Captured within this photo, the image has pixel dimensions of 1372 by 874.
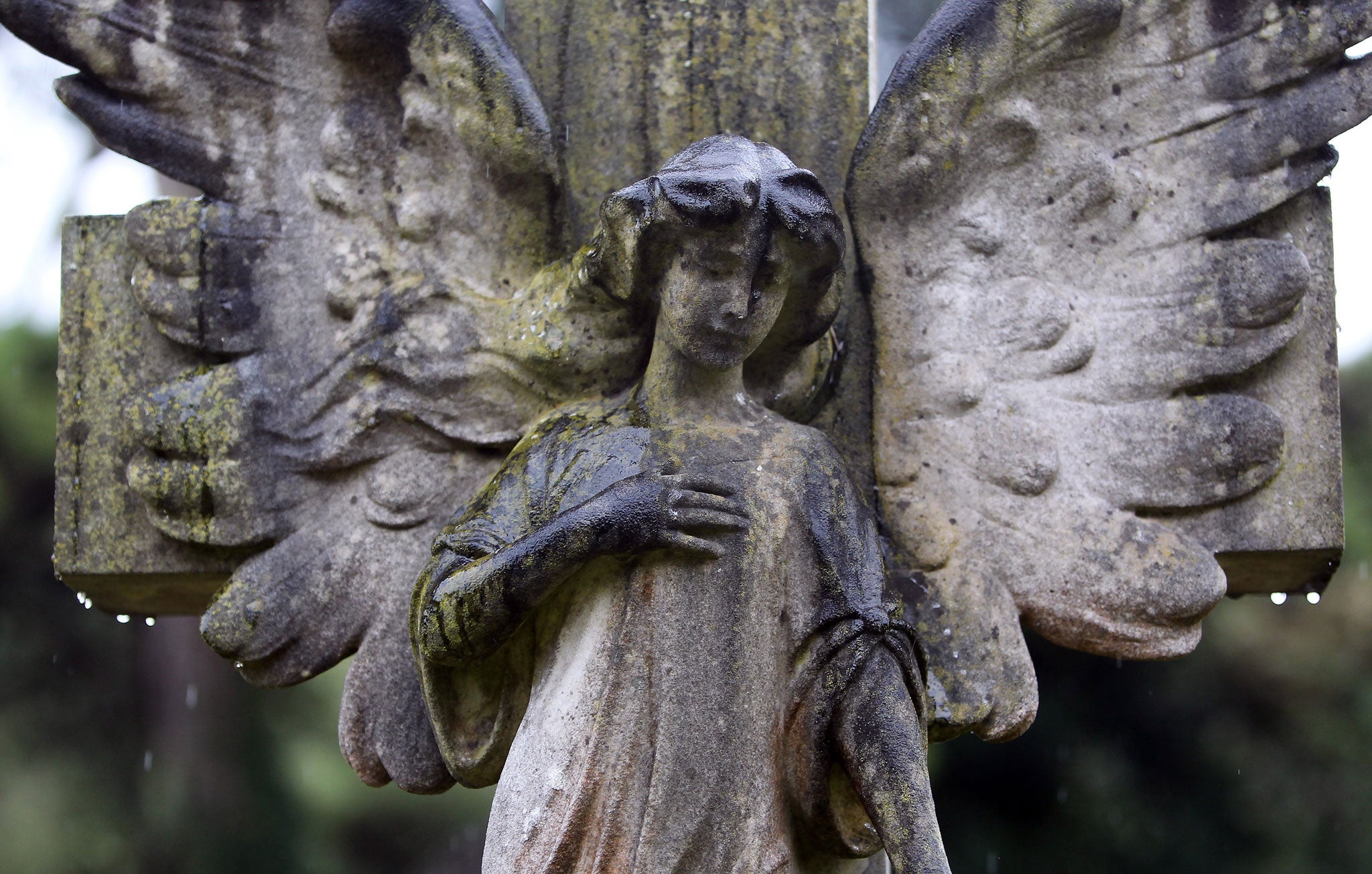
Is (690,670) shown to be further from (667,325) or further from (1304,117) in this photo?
(1304,117)

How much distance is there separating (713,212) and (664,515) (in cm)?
49

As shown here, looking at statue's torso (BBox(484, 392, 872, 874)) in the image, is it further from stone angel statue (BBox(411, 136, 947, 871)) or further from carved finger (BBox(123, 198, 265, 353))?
carved finger (BBox(123, 198, 265, 353))

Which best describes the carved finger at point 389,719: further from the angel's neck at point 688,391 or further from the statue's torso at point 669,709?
the angel's neck at point 688,391

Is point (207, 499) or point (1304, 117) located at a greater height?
point (1304, 117)

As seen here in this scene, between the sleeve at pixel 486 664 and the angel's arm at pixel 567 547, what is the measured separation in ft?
0.17

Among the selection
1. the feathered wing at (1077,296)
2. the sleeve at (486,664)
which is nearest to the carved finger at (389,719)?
the sleeve at (486,664)

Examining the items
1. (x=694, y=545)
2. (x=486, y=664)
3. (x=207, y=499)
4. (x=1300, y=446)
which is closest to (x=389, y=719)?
(x=486, y=664)

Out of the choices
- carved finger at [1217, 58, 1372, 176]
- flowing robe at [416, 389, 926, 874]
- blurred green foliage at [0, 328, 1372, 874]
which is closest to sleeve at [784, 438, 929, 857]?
flowing robe at [416, 389, 926, 874]

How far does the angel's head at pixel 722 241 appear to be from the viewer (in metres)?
2.15

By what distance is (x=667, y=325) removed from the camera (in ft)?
7.64

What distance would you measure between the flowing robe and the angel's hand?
4 cm

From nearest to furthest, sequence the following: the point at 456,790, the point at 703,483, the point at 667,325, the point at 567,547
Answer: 1. the point at 567,547
2. the point at 703,483
3. the point at 667,325
4. the point at 456,790

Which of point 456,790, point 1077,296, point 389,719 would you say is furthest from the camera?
point 456,790

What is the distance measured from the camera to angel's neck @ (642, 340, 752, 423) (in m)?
2.35
